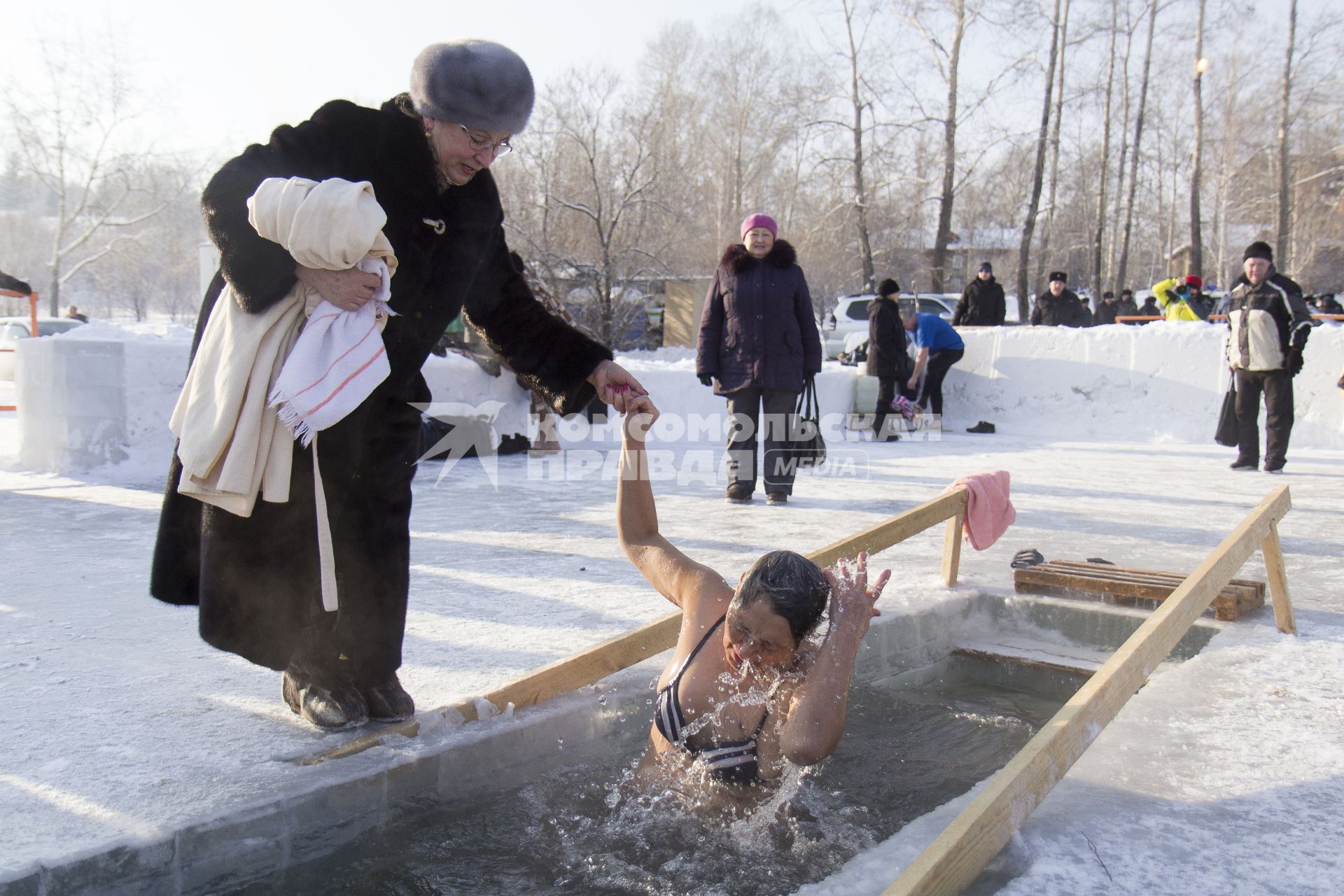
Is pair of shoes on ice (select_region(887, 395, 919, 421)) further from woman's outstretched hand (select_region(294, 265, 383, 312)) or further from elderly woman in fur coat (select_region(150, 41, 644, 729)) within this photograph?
woman's outstretched hand (select_region(294, 265, 383, 312))

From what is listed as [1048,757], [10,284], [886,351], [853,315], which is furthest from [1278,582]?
[853,315]

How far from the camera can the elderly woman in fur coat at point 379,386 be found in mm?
2246

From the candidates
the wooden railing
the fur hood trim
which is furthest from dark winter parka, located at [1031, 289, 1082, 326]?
the wooden railing

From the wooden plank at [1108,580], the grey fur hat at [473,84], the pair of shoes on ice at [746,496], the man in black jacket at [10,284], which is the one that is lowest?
the wooden plank at [1108,580]

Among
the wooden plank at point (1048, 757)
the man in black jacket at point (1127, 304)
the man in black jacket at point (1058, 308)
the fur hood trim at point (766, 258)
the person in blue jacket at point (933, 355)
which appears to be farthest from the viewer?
the man in black jacket at point (1127, 304)

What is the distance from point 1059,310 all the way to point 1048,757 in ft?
46.3

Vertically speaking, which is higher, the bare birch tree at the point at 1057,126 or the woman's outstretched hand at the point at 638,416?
the bare birch tree at the point at 1057,126

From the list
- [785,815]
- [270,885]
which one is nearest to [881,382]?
[785,815]

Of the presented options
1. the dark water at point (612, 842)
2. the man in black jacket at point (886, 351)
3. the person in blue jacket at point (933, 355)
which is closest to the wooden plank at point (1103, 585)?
the dark water at point (612, 842)

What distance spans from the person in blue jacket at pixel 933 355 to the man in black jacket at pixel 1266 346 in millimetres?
3834

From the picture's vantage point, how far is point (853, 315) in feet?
75.2

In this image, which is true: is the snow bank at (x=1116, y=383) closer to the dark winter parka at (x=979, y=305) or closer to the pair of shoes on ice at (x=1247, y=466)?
the dark winter parka at (x=979, y=305)

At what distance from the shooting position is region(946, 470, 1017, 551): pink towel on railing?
4445 mm

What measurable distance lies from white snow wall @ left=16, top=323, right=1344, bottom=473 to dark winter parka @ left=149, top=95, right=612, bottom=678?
223 inches
